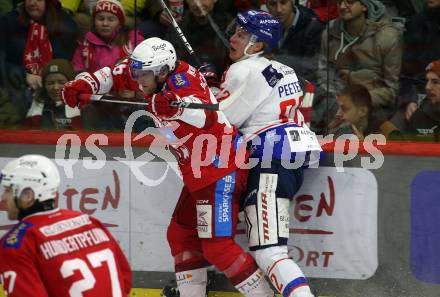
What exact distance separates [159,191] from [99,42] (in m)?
0.93

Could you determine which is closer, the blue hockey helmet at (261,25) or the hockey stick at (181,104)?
the hockey stick at (181,104)

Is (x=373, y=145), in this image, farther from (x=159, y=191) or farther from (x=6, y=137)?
(x=6, y=137)

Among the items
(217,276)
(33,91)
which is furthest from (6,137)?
(217,276)

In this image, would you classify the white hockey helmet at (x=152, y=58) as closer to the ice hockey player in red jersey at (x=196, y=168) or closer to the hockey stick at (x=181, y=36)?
the ice hockey player in red jersey at (x=196, y=168)

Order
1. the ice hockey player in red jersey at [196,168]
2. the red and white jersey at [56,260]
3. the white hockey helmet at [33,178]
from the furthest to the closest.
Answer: the ice hockey player in red jersey at [196,168] < the white hockey helmet at [33,178] < the red and white jersey at [56,260]

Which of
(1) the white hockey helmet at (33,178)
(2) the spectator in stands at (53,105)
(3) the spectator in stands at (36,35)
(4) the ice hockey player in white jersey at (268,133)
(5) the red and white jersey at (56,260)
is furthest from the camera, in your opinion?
(3) the spectator in stands at (36,35)

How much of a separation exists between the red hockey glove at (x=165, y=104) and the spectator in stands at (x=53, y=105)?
902 millimetres

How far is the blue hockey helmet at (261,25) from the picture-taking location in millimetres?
5945

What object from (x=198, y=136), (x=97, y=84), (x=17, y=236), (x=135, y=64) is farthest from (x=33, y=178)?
(x=97, y=84)

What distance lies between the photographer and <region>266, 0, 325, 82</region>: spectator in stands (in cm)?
634

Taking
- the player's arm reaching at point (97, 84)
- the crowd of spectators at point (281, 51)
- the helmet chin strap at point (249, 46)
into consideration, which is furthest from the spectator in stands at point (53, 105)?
the helmet chin strap at point (249, 46)

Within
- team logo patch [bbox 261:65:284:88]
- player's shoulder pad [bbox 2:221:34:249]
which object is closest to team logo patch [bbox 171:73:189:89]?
team logo patch [bbox 261:65:284:88]

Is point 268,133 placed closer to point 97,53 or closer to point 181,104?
point 181,104

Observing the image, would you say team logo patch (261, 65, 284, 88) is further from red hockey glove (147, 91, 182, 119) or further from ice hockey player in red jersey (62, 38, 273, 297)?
red hockey glove (147, 91, 182, 119)
